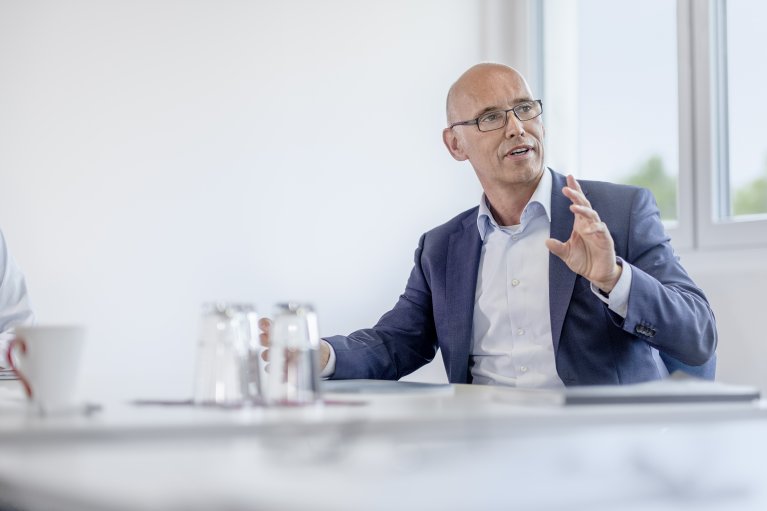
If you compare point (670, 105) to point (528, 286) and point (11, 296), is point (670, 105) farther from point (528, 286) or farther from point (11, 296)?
point (11, 296)

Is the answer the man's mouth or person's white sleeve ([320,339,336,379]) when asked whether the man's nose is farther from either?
person's white sleeve ([320,339,336,379])

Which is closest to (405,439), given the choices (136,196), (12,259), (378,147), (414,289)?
(414,289)

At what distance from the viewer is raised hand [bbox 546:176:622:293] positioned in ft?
5.92

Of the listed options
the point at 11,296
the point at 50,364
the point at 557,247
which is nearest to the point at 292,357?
the point at 50,364

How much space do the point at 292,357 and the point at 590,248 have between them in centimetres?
85

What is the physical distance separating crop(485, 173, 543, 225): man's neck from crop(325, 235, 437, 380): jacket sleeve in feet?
0.71

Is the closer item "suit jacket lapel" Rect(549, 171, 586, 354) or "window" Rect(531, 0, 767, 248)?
"suit jacket lapel" Rect(549, 171, 586, 354)

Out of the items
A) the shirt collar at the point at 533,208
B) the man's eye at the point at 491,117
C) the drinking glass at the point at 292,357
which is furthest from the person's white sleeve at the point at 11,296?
the drinking glass at the point at 292,357

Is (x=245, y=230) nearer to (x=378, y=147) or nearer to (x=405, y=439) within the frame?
(x=378, y=147)

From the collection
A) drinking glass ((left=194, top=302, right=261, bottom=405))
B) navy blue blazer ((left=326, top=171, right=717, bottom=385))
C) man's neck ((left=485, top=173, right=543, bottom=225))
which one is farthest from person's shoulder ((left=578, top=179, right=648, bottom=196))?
drinking glass ((left=194, top=302, right=261, bottom=405))

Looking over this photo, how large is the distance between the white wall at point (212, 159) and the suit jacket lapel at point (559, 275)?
120 centimetres

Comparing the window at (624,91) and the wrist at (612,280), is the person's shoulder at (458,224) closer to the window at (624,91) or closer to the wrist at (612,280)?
the wrist at (612,280)

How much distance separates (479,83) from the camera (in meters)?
2.68

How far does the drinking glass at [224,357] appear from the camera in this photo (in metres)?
1.20
